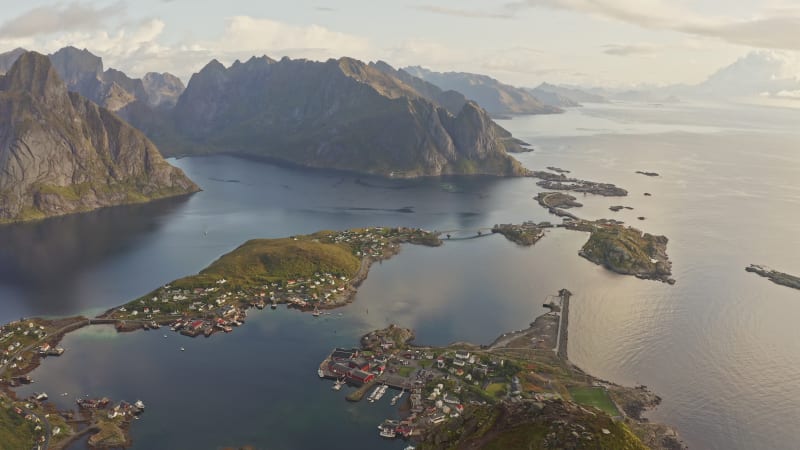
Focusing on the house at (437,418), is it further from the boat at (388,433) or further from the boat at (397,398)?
the boat at (397,398)

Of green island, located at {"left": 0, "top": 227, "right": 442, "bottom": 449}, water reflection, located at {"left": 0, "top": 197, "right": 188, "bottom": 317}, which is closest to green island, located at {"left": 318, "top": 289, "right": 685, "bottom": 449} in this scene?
green island, located at {"left": 0, "top": 227, "right": 442, "bottom": 449}

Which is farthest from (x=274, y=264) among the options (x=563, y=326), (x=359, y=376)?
(x=563, y=326)

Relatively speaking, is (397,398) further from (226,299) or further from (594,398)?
(226,299)

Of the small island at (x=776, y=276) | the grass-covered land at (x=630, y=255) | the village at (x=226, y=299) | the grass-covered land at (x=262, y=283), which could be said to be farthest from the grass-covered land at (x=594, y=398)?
the small island at (x=776, y=276)

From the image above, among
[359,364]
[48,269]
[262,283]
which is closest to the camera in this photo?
[359,364]

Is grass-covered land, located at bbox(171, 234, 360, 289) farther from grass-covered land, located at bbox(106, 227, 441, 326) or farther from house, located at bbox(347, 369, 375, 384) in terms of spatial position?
house, located at bbox(347, 369, 375, 384)

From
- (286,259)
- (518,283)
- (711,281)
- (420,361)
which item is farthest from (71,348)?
(711,281)

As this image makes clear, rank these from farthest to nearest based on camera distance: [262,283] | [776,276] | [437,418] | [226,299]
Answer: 1. [776,276]
2. [262,283]
3. [226,299]
4. [437,418]

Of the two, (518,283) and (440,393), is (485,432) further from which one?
(518,283)
